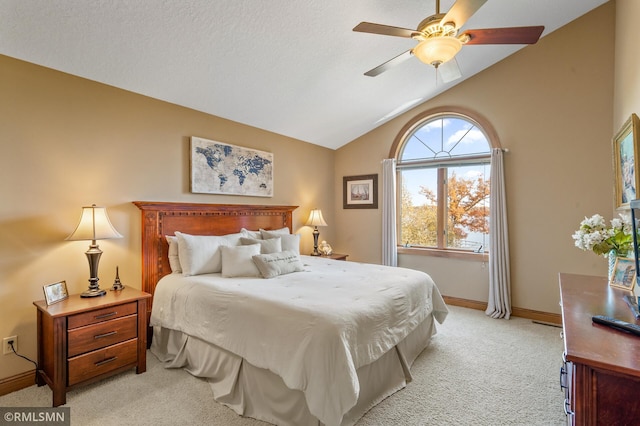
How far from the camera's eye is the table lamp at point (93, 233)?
8.10 ft

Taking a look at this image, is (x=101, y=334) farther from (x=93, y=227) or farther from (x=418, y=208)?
(x=418, y=208)

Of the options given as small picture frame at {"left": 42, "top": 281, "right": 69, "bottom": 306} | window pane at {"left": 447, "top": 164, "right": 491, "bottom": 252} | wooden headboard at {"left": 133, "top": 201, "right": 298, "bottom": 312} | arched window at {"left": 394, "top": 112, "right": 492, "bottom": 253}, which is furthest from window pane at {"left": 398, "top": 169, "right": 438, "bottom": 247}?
small picture frame at {"left": 42, "top": 281, "right": 69, "bottom": 306}

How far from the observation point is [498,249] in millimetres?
3975

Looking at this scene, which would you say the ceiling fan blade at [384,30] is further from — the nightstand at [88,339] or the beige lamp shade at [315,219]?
the beige lamp shade at [315,219]

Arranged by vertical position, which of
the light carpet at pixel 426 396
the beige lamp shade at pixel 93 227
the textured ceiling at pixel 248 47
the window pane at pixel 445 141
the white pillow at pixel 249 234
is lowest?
the light carpet at pixel 426 396

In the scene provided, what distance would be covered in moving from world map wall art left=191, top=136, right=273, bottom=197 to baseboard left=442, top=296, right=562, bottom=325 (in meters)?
3.08

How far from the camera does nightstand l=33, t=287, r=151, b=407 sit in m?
2.15

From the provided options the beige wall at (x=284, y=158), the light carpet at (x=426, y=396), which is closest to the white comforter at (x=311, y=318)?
the light carpet at (x=426, y=396)

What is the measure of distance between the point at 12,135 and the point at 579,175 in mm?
5522

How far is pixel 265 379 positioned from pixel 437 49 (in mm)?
2469

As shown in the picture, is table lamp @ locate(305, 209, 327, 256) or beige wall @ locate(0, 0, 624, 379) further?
table lamp @ locate(305, 209, 327, 256)

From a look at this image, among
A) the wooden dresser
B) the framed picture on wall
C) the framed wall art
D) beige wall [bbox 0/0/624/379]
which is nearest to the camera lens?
the wooden dresser

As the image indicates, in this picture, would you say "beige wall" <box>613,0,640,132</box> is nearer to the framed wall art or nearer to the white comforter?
the white comforter

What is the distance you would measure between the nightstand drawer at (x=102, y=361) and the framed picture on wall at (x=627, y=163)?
3.92 meters
